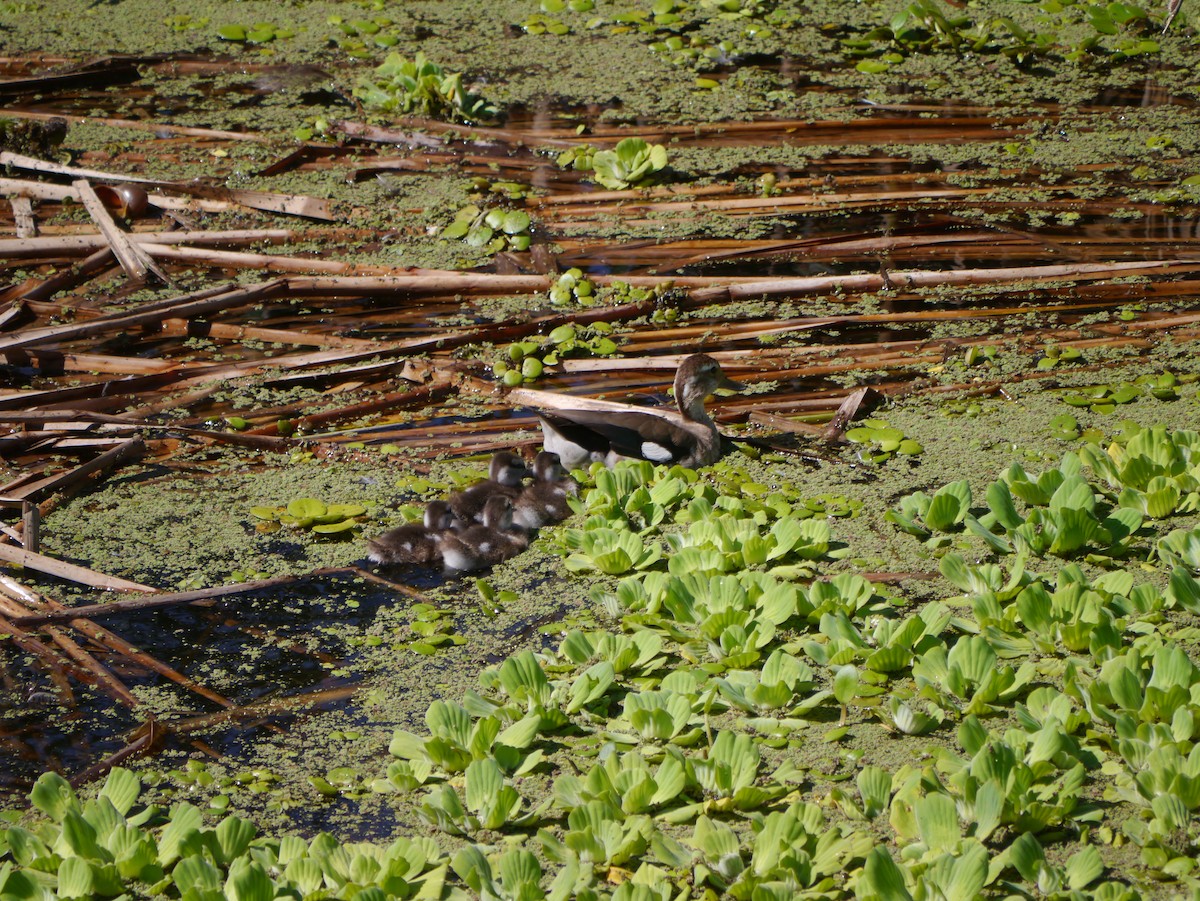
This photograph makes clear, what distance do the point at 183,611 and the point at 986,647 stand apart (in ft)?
7.40

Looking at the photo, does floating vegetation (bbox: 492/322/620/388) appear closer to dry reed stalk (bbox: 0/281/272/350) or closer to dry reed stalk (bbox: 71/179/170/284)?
dry reed stalk (bbox: 0/281/272/350)

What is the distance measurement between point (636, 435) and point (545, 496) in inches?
16.6

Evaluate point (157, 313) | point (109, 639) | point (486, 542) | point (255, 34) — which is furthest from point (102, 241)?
point (255, 34)

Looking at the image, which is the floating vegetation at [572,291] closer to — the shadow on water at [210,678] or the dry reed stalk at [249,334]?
the dry reed stalk at [249,334]

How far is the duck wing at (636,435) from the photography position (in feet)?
13.8

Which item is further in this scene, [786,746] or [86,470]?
[86,470]

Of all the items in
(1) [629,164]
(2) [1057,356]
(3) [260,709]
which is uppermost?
(1) [629,164]

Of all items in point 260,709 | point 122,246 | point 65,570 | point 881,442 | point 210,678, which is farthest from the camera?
point 122,246

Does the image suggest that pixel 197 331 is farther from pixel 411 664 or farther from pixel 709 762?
pixel 709 762

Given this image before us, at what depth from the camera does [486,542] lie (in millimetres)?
3770

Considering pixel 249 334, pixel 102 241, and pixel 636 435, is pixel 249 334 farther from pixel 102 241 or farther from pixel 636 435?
pixel 636 435

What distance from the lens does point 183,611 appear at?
359 centimetres

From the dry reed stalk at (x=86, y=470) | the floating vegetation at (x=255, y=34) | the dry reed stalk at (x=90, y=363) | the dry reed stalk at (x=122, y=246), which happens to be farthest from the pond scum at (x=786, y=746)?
the floating vegetation at (x=255, y=34)

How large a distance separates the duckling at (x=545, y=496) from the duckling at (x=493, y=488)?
0.14 feet
